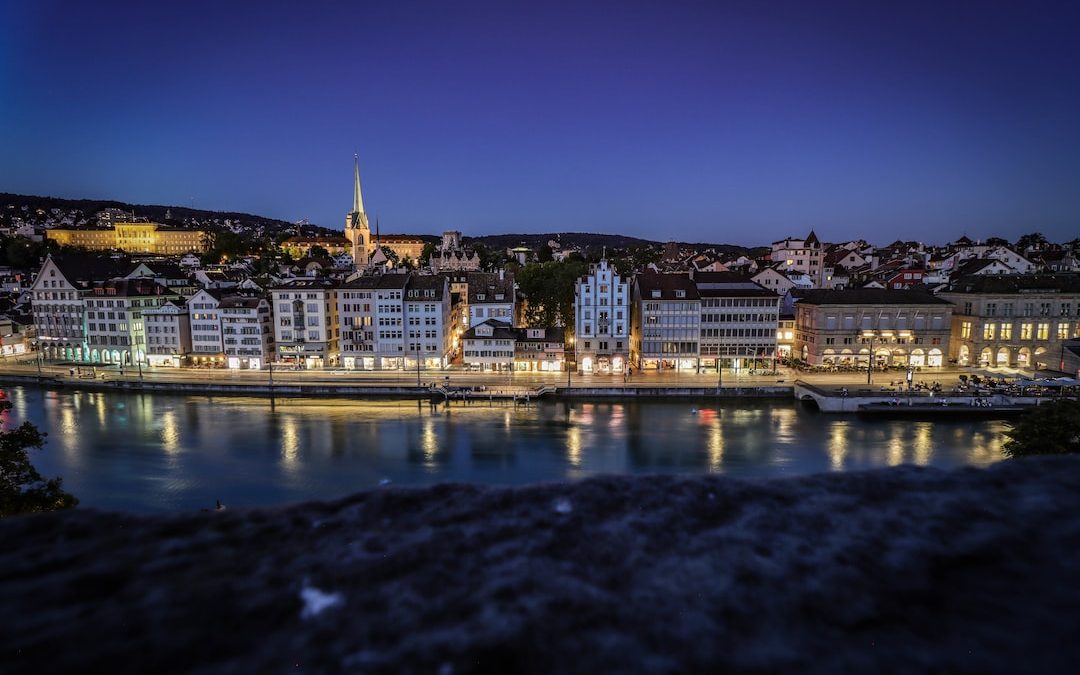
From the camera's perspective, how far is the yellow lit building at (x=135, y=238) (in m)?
118

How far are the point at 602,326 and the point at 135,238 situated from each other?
119 meters

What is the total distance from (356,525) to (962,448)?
31.4m

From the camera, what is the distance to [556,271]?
51.8m

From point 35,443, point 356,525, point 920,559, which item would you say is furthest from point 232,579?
point 35,443

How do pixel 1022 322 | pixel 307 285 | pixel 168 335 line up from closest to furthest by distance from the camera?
pixel 1022 322, pixel 307 285, pixel 168 335

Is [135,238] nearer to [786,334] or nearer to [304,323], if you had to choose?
[304,323]

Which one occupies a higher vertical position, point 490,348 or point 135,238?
point 135,238

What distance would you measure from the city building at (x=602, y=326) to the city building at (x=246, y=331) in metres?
23.0

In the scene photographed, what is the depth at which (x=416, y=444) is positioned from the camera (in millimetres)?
26906

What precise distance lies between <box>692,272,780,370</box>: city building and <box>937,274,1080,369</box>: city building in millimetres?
14821

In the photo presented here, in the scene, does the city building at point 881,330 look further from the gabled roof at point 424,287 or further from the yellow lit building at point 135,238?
the yellow lit building at point 135,238

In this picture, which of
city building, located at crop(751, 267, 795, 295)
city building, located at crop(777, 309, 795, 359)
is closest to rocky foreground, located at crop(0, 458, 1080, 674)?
city building, located at crop(777, 309, 795, 359)

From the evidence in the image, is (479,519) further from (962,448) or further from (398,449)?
(962,448)

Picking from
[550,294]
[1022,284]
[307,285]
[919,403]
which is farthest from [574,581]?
[1022,284]
